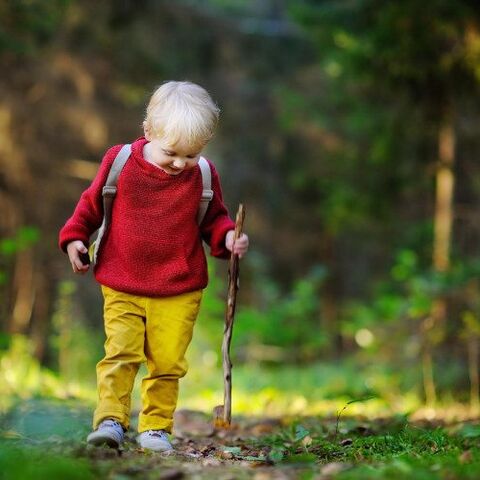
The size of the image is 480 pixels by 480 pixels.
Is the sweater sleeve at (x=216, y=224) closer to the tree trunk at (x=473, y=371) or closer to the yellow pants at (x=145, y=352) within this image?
the yellow pants at (x=145, y=352)

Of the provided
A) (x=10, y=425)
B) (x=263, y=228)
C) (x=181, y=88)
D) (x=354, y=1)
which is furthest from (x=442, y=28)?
(x=263, y=228)

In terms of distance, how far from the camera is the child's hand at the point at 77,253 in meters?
3.89

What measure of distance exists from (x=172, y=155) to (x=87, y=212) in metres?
0.53

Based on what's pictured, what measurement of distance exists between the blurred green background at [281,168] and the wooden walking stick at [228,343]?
1.74 m

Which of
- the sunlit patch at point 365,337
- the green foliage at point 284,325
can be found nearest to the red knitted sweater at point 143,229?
the sunlit patch at point 365,337

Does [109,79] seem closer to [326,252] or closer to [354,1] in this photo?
[354,1]

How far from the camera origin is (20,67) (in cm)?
1190

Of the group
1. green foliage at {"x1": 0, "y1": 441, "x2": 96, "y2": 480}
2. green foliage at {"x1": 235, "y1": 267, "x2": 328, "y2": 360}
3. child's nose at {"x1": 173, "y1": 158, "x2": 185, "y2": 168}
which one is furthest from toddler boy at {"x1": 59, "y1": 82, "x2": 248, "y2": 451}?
green foliage at {"x1": 235, "y1": 267, "x2": 328, "y2": 360}

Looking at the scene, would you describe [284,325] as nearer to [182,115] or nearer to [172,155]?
[172,155]

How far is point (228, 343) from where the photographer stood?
12.6 ft

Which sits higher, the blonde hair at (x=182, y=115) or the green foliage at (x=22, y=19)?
the green foliage at (x=22, y=19)

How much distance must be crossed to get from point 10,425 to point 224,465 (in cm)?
152

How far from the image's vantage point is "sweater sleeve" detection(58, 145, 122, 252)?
13.0ft

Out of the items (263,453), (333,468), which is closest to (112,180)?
(263,453)
